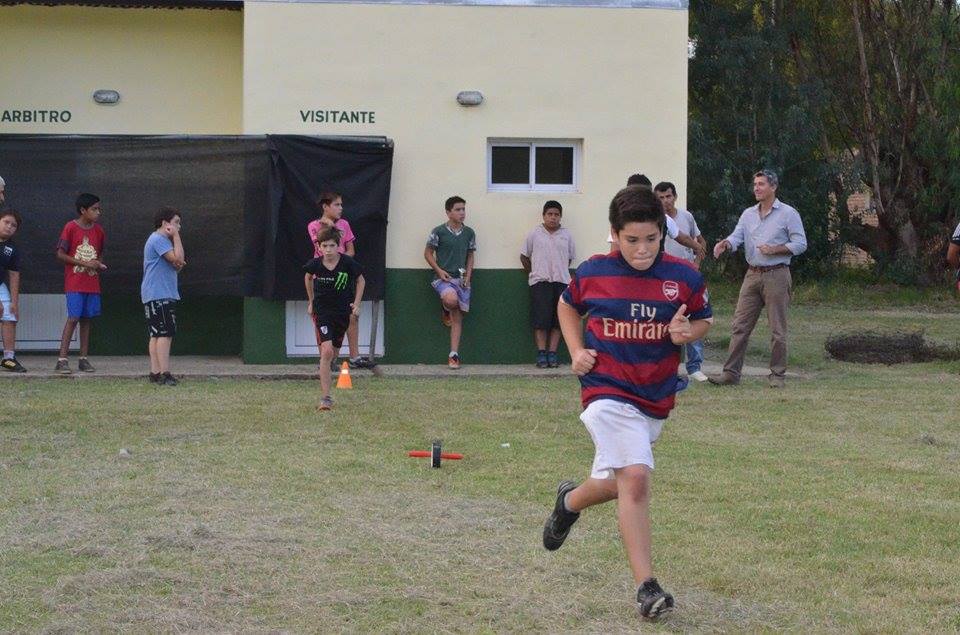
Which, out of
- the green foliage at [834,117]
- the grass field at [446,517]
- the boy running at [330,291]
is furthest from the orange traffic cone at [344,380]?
the green foliage at [834,117]

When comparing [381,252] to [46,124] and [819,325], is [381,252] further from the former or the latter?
[819,325]

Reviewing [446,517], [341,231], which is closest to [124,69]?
[341,231]

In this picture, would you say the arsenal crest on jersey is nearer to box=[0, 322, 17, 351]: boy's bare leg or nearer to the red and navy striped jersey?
the red and navy striped jersey

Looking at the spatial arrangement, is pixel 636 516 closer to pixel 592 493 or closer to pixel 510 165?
pixel 592 493

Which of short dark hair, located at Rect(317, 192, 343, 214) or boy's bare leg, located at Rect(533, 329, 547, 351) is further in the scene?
boy's bare leg, located at Rect(533, 329, 547, 351)

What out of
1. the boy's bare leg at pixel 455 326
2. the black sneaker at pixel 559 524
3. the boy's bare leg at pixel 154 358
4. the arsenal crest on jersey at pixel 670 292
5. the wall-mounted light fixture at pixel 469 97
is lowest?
the black sneaker at pixel 559 524

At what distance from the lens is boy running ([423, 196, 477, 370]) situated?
51.4ft

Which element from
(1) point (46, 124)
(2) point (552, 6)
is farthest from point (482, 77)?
(1) point (46, 124)

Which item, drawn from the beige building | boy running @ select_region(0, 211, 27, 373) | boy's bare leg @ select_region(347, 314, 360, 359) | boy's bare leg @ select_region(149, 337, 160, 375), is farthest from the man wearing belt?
boy running @ select_region(0, 211, 27, 373)

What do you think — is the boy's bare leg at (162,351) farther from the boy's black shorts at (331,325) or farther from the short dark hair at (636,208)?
the short dark hair at (636,208)

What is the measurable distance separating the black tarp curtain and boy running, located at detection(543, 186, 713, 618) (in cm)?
984

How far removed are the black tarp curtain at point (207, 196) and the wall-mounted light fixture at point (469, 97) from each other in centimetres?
99

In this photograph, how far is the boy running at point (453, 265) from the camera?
51.4 ft

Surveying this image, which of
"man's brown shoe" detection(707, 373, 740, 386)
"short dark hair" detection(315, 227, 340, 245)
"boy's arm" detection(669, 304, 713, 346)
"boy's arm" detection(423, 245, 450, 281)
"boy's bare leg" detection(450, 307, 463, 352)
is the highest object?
"short dark hair" detection(315, 227, 340, 245)
